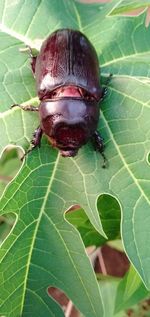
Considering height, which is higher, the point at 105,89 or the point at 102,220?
the point at 105,89

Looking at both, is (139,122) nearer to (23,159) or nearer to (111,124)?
(111,124)

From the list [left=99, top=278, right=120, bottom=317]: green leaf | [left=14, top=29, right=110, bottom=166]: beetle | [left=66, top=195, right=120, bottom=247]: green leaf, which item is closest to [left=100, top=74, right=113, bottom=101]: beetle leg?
[left=14, top=29, right=110, bottom=166]: beetle

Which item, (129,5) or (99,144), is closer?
(99,144)

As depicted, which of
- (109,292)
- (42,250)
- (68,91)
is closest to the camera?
(42,250)

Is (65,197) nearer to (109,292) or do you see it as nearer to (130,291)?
(130,291)

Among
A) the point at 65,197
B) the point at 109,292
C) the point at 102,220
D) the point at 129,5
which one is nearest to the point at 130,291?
the point at 102,220

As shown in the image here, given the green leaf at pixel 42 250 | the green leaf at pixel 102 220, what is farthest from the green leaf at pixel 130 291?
the green leaf at pixel 42 250

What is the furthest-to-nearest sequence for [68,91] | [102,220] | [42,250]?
[102,220] < [68,91] < [42,250]
